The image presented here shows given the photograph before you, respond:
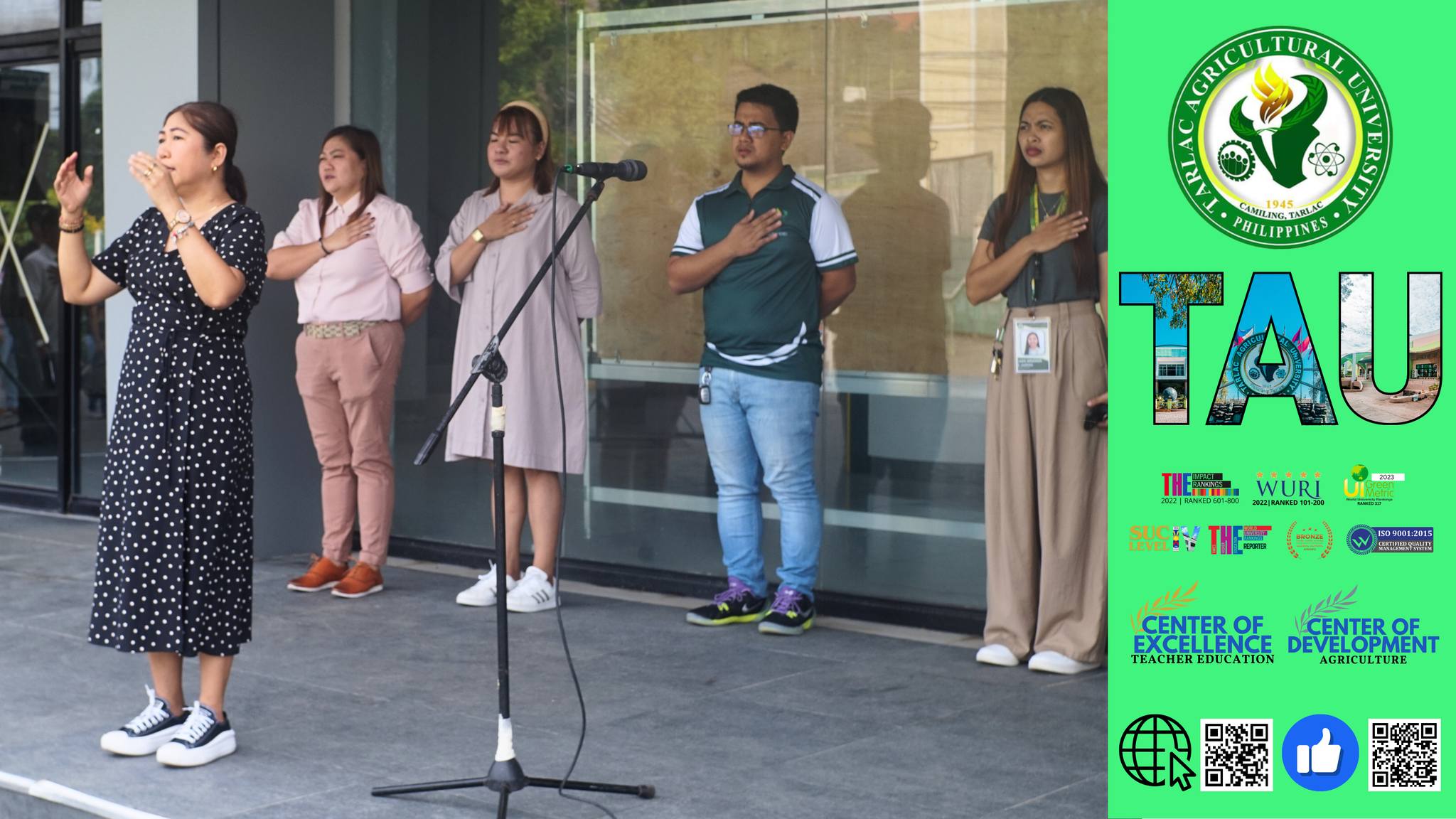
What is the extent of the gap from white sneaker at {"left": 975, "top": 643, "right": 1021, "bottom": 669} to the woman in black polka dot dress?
2.42m

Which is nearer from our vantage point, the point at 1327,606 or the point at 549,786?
the point at 1327,606

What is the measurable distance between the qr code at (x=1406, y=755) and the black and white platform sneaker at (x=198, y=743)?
2.94 meters

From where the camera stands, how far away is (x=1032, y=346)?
18.3 feet

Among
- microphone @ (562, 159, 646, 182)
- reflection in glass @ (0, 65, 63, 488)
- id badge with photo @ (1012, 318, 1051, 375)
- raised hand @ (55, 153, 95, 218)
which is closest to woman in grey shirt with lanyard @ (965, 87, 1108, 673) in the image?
id badge with photo @ (1012, 318, 1051, 375)

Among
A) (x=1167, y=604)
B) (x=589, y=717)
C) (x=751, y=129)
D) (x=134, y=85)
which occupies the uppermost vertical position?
(x=134, y=85)

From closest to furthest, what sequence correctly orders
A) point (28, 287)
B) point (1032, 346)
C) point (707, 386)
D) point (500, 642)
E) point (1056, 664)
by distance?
point (500, 642)
point (1056, 664)
point (1032, 346)
point (707, 386)
point (28, 287)

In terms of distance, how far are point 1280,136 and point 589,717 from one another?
2.87m

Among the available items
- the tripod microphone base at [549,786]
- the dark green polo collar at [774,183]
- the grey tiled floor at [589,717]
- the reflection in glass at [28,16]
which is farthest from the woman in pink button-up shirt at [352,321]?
the reflection in glass at [28,16]

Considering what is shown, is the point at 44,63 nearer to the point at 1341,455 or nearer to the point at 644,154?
the point at 644,154

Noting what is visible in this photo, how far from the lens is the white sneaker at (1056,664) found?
548 cm

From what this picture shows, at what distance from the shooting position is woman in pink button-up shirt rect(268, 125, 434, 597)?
6.82 m

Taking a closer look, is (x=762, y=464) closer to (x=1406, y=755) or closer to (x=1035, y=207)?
(x=1035, y=207)

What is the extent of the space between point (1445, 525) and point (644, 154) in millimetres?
4638

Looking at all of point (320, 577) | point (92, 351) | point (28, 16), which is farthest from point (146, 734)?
point (28, 16)
